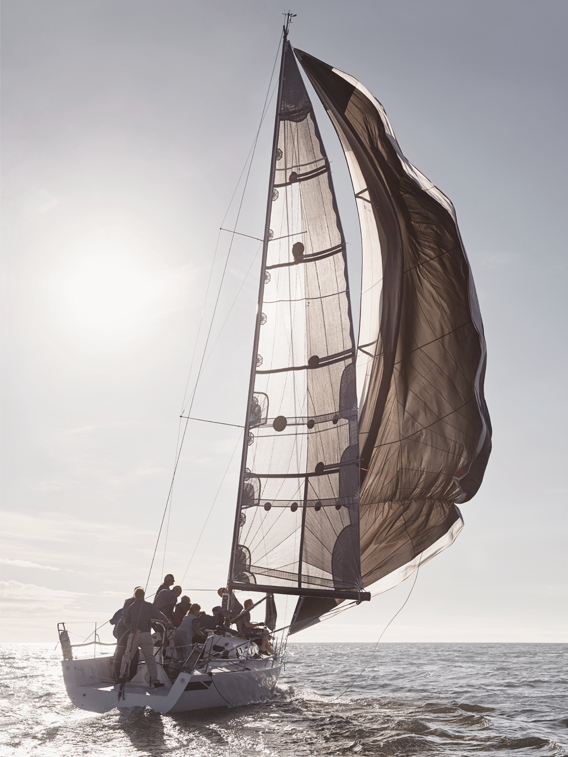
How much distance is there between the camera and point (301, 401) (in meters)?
12.0

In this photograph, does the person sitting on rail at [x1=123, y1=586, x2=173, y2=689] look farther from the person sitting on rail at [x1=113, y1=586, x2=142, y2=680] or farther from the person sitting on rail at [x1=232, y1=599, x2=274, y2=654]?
the person sitting on rail at [x1=232, y1=599, x2=274, y2=654]

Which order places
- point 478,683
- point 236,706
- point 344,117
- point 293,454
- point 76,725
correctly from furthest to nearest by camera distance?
point 478,683
point 344,117
point 293,454
point 236,706
point 76,725

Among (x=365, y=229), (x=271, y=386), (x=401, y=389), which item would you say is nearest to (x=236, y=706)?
(x=271, y=386)

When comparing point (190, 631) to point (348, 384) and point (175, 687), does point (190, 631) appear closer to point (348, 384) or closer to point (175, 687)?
point (175, 687)

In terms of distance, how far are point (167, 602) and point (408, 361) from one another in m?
6.40

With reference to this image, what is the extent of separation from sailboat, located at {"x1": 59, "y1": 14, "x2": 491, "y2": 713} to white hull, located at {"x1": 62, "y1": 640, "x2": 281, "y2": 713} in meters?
0.10

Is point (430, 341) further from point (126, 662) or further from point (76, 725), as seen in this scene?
point (76, 725)

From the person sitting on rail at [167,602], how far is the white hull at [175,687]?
104 cm

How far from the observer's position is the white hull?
848 centimetres

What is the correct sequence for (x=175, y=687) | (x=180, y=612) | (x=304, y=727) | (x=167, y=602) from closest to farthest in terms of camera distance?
1. (x=175, y=687)
2. (x=304, y=727)
3. (x=167, y=602)
4. (x=180, y=612)

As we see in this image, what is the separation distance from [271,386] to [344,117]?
596 centimetres

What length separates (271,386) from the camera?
12.2 metres

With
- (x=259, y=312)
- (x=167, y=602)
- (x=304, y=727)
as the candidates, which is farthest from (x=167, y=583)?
(x=259, y=312)

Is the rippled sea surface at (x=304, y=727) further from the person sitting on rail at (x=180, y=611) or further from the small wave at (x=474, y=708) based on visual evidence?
the person sitting on rail at (x=180, y=611)
